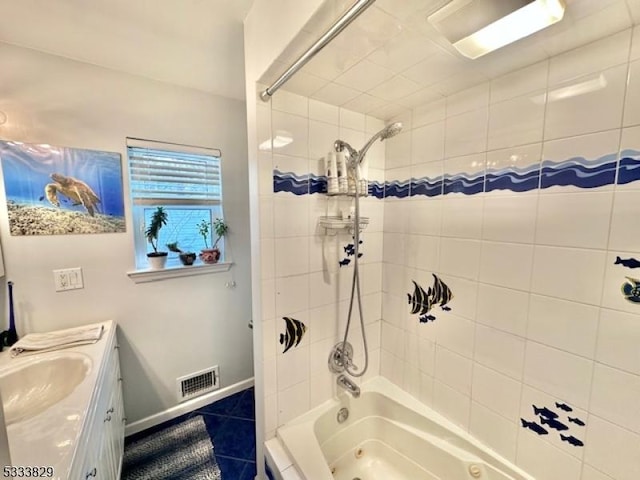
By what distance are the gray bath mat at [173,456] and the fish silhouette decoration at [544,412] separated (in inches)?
67.7

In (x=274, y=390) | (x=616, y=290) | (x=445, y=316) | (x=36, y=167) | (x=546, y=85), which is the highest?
(x=546, y=85)

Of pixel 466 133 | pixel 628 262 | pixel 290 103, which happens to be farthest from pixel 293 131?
pixel 628 262

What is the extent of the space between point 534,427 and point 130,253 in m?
2.38

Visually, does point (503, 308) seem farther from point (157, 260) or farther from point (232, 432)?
point (157, 260)

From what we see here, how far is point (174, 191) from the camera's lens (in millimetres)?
1930

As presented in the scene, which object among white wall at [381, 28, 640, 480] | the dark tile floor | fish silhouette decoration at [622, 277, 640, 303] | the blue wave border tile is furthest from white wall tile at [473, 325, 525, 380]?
the dark tile floor

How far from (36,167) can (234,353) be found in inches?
69.7

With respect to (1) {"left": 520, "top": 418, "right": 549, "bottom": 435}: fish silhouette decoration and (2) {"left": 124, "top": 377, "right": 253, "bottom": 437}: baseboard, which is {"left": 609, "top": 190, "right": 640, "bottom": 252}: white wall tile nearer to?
(1) {"left": 520, "top": 418, "right": 549, "bottom": 435}: fish silhouette decoration

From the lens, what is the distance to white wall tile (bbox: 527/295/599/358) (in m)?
0.99

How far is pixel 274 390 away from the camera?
55.4 inches

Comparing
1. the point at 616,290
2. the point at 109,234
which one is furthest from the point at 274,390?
the point at 616,290

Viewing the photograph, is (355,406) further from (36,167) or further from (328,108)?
(36,167)

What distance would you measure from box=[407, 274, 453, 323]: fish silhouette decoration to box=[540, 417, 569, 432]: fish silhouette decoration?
560mm

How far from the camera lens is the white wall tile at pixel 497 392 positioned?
1.20 meters
